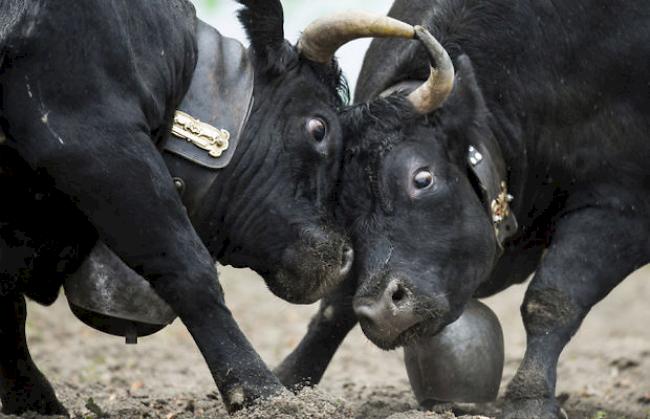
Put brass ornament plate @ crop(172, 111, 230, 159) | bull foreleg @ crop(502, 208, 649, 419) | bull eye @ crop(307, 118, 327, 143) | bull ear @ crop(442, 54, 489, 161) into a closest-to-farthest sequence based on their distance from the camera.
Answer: brass ornament plate @ crop(172, 111, 230, 159), bull eye @ crop(307, 118, 327, 143), bull ear @ crop(442, 54, 489, 161), bull foreleg @ crop(502, 208, 649, 419)

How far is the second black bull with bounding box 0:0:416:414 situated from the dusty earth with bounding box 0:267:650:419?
487 mm

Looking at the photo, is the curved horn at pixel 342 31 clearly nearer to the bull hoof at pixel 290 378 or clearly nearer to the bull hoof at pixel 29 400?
the bull hoof at pixel 290 378

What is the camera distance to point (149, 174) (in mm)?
4973

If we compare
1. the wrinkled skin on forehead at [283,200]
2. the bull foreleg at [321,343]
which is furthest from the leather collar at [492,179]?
the bull foreleg at [321,343]

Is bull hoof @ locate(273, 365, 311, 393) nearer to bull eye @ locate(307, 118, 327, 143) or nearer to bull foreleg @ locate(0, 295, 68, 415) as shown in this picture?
bull foreleg @ locate(0, 295, 68, 415)

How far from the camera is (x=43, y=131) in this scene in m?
4.82

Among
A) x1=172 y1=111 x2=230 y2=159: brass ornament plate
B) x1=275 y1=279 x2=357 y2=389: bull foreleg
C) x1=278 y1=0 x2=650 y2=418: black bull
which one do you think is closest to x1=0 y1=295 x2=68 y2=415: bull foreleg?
x1=172 y1=111 x2=230 y2=159: brass ornament plate

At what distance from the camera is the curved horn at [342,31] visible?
560 cm

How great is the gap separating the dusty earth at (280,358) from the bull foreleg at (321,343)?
205mm

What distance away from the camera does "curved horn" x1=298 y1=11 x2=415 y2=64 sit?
560 cm

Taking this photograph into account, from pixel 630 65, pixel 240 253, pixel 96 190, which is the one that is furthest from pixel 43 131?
pixel 630 65

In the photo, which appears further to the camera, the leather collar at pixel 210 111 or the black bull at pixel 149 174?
the leather collar at pixel 210 111

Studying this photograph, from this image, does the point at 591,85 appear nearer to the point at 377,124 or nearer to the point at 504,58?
the point at 504,58

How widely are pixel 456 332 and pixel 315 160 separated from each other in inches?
50.8
